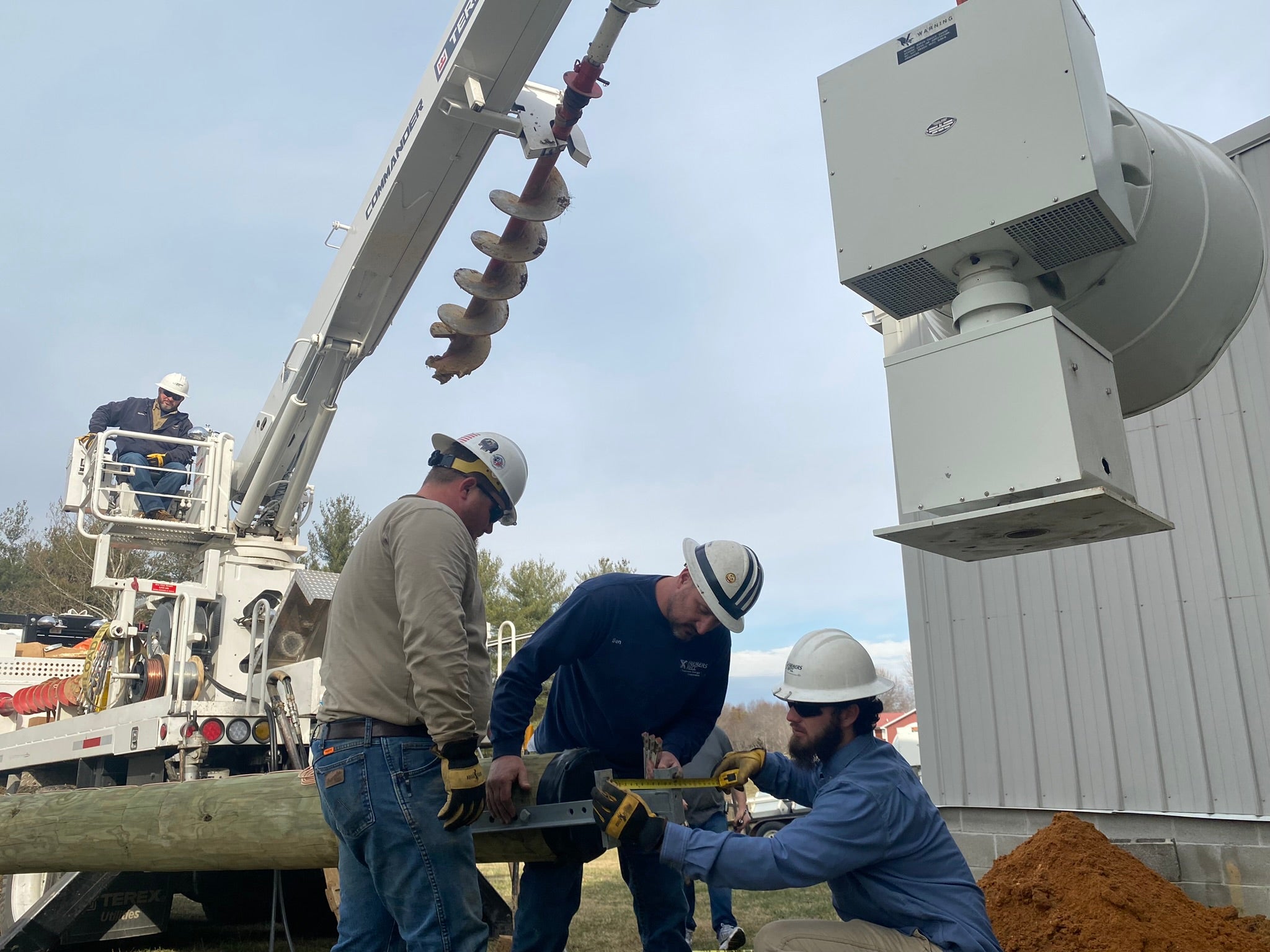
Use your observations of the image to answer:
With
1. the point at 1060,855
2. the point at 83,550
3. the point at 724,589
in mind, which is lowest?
the point at 1060,855

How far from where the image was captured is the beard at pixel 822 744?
10.5 feet

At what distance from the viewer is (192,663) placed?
285 inches

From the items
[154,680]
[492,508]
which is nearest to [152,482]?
[154,680]

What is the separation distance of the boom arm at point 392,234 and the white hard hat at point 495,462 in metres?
3.20

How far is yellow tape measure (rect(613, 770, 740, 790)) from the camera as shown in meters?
3.04

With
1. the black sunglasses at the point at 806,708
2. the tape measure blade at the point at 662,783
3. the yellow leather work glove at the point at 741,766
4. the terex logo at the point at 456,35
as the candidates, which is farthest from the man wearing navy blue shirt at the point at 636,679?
the terex logo at the point at 456,35

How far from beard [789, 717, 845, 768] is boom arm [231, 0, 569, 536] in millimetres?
4199

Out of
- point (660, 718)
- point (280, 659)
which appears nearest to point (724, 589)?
point (660, 718)

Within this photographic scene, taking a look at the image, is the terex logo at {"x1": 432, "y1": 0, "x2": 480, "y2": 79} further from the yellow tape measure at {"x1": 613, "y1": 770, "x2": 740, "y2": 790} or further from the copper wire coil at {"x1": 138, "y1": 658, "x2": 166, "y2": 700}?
the copper wire coil at {"x1": 138, "y1": 658, "x2": 166, "y2": 700}

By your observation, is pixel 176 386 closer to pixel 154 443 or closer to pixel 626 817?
pixel 154 443

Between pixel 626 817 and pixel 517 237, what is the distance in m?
3.71

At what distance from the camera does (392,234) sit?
22.6ft

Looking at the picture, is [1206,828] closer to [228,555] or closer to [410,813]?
[410,813]

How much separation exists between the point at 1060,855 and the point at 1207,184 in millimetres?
3655
